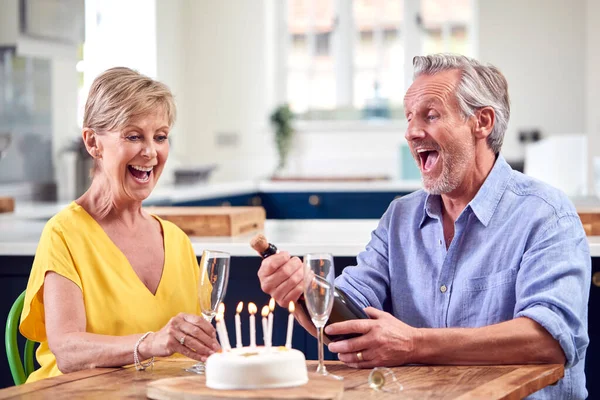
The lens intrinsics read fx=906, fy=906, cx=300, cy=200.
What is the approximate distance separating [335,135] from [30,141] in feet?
12.4

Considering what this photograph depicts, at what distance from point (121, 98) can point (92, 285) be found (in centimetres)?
40

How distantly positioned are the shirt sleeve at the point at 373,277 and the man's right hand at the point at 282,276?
0.27m

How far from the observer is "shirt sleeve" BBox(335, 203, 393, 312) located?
2.03m

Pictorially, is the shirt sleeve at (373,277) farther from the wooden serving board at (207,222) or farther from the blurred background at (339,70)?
the blurred background at (339,70)

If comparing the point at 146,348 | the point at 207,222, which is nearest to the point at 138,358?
the point at 146,348

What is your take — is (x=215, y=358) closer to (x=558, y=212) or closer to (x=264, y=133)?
(x=558, y=212)

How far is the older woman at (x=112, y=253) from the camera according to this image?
185 centimetres

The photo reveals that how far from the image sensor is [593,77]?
7.38 m

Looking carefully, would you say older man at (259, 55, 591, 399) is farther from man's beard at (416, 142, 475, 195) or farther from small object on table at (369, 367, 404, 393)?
small object on table at (369, 367, 404, 393)

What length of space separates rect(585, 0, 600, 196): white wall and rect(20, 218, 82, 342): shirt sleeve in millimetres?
5997

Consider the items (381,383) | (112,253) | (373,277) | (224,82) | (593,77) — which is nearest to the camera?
(381,383)

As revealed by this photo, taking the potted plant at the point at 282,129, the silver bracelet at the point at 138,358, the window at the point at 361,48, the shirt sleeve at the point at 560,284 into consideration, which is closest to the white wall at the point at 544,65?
the window at the point at 361,48

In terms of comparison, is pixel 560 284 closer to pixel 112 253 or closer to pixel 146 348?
pixel 146 348

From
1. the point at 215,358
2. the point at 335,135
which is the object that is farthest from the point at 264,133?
the point at 215,358
